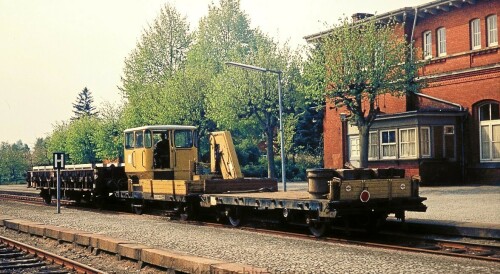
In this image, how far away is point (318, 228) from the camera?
15.1 meters

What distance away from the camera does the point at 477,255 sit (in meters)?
11.9

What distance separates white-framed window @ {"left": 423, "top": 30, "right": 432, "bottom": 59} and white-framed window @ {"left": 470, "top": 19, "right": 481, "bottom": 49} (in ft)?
8.66

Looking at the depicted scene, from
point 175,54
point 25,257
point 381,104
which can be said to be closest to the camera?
point 25,257

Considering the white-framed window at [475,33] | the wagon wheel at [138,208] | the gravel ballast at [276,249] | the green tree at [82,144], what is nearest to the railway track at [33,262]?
the gravel ballast at [276,249]

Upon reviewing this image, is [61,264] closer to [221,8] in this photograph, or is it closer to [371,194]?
[371,194]

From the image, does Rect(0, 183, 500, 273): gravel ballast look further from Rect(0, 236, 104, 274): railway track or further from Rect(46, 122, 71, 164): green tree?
Rect(46, 122, 71, 164): green tree

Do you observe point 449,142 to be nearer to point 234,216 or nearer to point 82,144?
point 234,216

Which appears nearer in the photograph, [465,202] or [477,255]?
[477,255]

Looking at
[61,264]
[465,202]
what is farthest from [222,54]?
[61,264]

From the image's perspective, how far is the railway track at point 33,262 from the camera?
38.6ft

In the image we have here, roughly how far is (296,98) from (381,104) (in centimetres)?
513

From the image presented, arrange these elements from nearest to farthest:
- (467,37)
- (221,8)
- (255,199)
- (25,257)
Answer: (25,257), (255,199), (467,37), (221,8)

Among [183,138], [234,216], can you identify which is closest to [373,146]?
[183,138]

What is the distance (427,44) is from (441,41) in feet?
2.99
